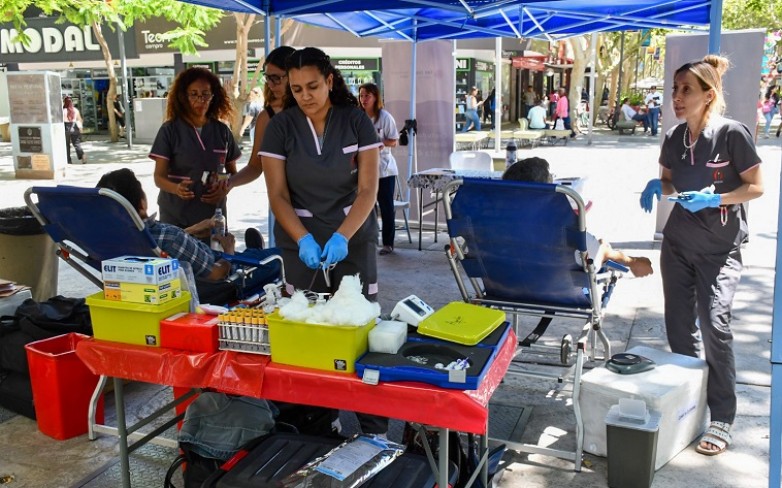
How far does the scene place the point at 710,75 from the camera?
327 centimetres

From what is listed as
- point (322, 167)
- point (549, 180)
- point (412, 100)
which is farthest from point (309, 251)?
point (412, 100)

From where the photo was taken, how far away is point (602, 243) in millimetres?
3613

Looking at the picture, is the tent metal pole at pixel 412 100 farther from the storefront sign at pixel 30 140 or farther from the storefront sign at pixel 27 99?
the storefront sign at pixel 30 140

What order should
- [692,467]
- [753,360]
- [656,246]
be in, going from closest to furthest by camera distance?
[692,467] → [753,360] → [656,246]

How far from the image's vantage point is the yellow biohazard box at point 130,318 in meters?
2.45

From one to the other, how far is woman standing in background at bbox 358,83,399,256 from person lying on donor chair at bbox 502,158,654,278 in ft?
11.0

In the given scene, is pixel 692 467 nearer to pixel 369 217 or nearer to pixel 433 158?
pixel 369 217

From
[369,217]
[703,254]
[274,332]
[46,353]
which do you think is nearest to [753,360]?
[703,254]

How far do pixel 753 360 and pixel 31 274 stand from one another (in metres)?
4.74

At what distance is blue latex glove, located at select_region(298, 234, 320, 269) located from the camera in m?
2.78

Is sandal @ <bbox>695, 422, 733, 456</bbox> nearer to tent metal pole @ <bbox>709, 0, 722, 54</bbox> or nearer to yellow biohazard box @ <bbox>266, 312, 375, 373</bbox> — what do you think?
yellow biohazard box @ <bbox>266, 312, 375, 373</bbox>

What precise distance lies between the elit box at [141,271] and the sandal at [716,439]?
240 cm

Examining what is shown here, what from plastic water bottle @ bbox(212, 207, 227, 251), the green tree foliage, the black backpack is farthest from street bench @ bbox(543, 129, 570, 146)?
the black backpack

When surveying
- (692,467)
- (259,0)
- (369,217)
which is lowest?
(692,467)
